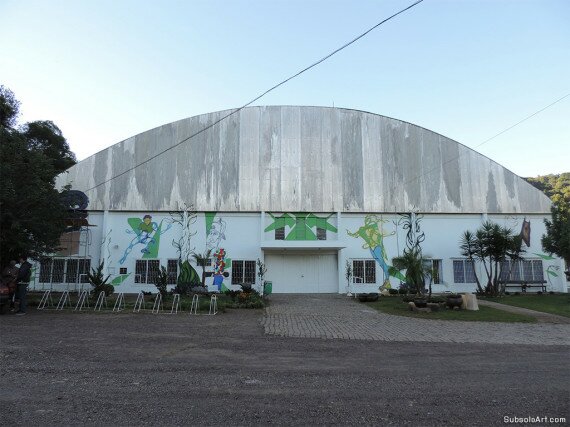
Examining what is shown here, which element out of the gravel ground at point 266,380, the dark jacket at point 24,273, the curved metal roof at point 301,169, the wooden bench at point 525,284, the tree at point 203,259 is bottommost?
the gravel ground at point 266,380

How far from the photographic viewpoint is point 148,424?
13.5 feet

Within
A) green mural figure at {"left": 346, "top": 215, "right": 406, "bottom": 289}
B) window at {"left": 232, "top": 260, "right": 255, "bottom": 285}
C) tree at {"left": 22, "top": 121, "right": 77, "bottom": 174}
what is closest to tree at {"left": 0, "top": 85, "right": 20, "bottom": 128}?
tree at {"left": 22, "top": 121, "right": 77, "bottom": 174}

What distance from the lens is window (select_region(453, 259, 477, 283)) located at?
84.0ft

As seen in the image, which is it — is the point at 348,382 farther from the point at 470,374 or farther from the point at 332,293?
the point at 332,293

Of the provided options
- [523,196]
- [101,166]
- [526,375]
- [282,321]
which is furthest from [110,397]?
[523,196]

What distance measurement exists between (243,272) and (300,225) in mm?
4593

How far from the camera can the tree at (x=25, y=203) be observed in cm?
1405

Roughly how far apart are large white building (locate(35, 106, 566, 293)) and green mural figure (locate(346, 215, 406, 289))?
0.21 ft

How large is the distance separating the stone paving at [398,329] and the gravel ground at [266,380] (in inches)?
34.0

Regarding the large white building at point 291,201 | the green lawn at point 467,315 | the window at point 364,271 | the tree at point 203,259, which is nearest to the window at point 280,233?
the large white building at point 291,201

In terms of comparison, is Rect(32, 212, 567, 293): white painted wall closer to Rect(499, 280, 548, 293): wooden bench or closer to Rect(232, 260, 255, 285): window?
Rect(232, 260, 255, 285): window

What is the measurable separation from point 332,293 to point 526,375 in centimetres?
1887

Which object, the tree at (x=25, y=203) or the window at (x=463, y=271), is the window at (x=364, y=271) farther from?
the tree at (x=25, y=203)

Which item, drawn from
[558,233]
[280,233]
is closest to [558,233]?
[558,233]
